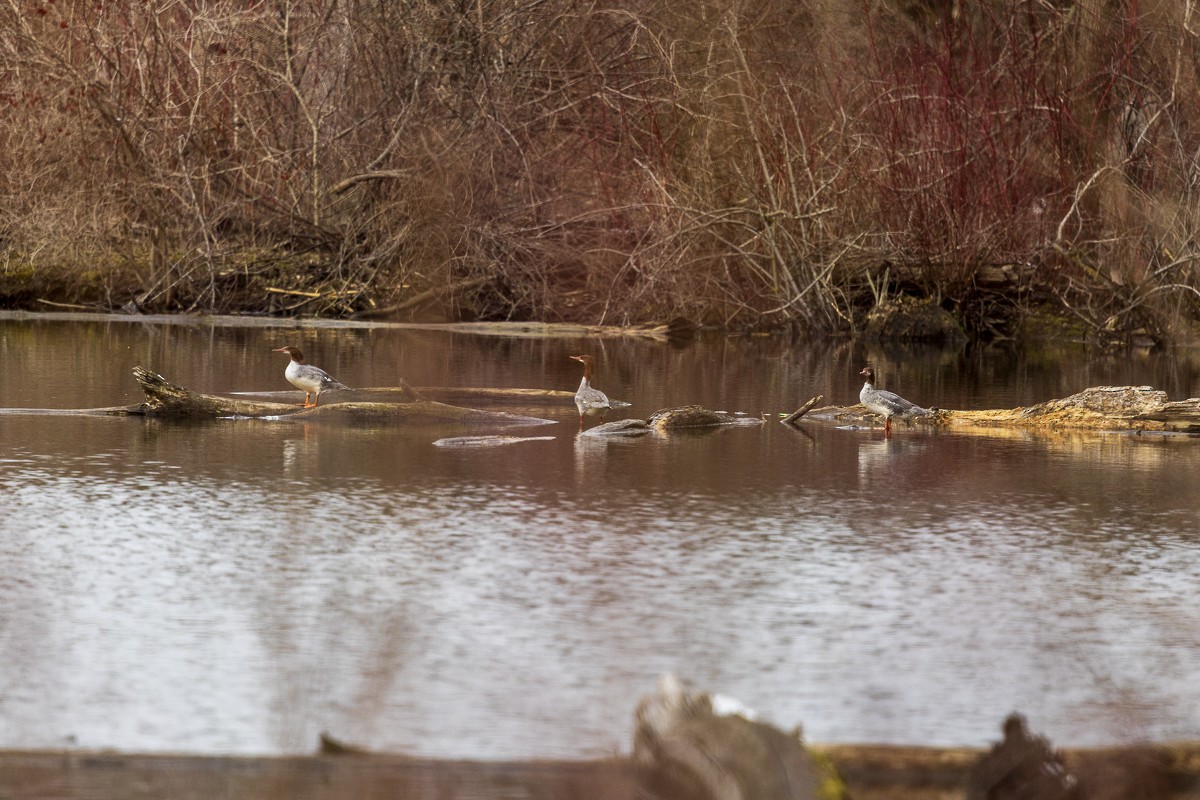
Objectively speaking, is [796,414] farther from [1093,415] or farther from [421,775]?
[421,775]

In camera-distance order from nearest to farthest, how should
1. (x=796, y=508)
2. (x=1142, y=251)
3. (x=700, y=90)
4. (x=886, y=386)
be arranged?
(x=796, y=508)
(x=886, y=386)
(x=1142, y=251)
(x=700, y=90)

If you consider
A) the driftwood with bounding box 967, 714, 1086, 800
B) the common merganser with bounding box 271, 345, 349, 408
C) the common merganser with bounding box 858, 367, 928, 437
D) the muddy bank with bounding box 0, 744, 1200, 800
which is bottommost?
the muddy bank with bounding box 0, 744, 1200, 800

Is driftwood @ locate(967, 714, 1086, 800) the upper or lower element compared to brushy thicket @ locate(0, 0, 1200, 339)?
lower

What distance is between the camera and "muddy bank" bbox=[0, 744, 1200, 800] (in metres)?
4.63

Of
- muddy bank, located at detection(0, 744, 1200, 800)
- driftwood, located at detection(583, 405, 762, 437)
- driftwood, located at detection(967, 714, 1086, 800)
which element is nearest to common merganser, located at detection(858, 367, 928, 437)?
driftwood, located at detection(583, 405, 762, 437)

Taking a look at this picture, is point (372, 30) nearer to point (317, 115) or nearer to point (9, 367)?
point (317, 115)

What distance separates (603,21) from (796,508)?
24.6m

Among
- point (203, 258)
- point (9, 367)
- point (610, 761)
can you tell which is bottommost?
point (610, 761)

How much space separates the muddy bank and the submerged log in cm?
903

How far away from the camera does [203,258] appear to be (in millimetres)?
30000

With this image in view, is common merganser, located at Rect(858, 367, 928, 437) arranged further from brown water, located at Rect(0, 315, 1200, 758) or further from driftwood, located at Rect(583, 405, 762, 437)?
driftwood, located at Rect(583, 405, 762, 437)

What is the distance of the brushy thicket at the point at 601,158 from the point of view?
27.0 m

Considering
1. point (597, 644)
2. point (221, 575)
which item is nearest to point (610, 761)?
point (597, 644)

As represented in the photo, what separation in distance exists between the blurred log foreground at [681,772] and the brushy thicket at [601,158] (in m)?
21.7
